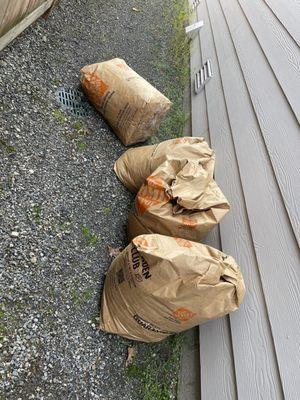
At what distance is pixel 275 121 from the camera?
7.70 feet

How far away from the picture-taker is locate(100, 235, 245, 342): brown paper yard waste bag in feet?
5.67

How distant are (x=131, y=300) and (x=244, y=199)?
0.98 meters

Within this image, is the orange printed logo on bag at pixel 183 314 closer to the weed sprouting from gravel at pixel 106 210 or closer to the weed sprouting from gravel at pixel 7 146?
the weed sprouting from gravel at pixel 106 210

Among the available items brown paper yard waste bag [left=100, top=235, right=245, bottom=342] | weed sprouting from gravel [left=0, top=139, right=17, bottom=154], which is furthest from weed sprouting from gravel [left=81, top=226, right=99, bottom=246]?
weed sprouting from gravel [left=0, top=139, right=17, bottom=154]

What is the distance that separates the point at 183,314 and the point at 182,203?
2.06ft

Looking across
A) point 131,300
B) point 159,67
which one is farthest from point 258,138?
point 159,67

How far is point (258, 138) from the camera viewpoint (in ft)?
8.11

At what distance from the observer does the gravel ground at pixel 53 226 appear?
173 cm

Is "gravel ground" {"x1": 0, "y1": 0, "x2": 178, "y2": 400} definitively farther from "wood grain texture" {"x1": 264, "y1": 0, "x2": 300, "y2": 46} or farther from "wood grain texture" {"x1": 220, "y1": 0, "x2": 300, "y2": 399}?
→ "wood grain texture" {"x1": 264, "y1": 0, "x2": 300, "y2": 46}

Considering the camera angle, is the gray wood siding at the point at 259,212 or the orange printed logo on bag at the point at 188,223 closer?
the gray wood siding at the point at 259,212

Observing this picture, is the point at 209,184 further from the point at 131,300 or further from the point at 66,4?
the point at 66,4

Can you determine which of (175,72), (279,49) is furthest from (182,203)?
(175,72)

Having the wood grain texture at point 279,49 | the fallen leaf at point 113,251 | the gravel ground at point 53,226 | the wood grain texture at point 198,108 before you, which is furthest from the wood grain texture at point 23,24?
Result: the wood grain texture at point 279,49

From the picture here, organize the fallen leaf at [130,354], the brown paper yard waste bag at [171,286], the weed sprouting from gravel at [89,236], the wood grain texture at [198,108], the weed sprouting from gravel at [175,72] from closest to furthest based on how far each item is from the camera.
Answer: the brown paper yard waste bag at [171,286]
the fallen leaf at [130,354]
the weed sprouting from gravel at [89,236]
the wood grain texture at [198,108]
the weed sprouting from gravel at [175,72]
